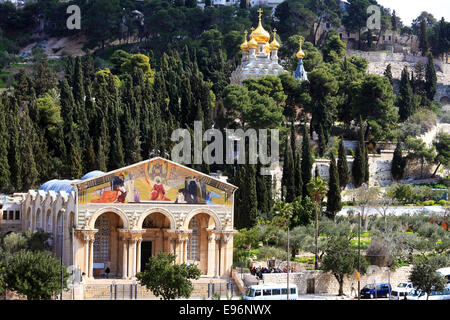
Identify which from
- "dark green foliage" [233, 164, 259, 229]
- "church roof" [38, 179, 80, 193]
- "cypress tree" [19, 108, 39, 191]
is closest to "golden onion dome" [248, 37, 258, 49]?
"dark green foliage" [233, 164, 259, 229]

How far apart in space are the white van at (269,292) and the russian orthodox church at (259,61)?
4770 centimetres

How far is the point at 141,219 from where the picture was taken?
54.2 meters

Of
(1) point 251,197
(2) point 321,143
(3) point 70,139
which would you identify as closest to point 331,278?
(1) point 251,197

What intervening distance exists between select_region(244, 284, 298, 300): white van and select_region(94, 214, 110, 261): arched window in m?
10.1

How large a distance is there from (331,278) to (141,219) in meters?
11.5

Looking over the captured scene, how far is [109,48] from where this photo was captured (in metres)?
134

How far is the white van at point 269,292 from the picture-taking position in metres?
48.6

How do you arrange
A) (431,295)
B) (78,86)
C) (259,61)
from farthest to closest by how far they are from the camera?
(259,61), (78,86), (431,295)

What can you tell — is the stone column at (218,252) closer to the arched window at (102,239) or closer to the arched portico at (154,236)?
→ the arched portico at (154,236)

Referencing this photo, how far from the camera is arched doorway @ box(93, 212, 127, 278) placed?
5562 centimetres

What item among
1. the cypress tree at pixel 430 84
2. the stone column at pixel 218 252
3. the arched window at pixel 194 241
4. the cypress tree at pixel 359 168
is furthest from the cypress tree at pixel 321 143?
the stone column at pixel 218 252

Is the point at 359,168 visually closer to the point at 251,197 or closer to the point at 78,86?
the point at 251,197

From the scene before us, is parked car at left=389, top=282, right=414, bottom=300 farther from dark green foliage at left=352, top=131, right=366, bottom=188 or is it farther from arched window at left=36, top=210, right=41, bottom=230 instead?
dark green foliage at left=352, top=131, right=366, bottom=188

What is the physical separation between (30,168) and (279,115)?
24506 mm
